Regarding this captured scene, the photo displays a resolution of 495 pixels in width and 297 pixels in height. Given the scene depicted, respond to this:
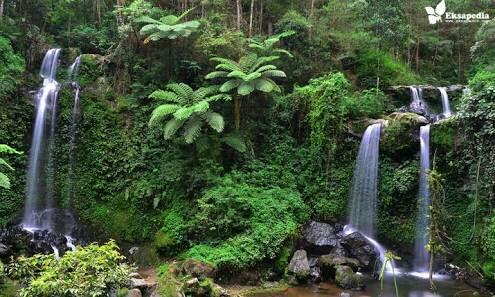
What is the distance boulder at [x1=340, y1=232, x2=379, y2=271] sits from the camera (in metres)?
11.9

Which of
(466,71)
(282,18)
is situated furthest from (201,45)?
(466,71)

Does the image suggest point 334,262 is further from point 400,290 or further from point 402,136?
point 402,136

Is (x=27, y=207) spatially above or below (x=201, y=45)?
below

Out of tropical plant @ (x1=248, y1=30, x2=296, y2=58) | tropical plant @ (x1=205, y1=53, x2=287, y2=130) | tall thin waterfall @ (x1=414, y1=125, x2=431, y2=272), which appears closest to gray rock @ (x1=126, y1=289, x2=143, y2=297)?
tropical plant @ (x1=205, y1=53, x2=287, y2=130)

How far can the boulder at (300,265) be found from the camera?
10945mm

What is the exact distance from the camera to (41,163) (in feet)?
47.2

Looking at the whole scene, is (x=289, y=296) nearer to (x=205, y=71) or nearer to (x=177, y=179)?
(x=177, y=179)

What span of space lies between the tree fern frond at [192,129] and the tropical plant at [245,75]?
1.28 m

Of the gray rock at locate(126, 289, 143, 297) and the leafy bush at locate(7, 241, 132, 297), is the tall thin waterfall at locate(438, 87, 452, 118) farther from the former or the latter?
the leafy bush at locate(7, 241, 132, 297)

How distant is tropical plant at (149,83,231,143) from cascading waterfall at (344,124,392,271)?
15.4ft

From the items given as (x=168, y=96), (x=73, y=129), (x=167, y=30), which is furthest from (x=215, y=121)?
(x=73, y=129)

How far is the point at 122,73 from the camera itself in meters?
16.2

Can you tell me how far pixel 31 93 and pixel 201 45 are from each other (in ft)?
20.2

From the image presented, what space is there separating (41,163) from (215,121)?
245 inches
